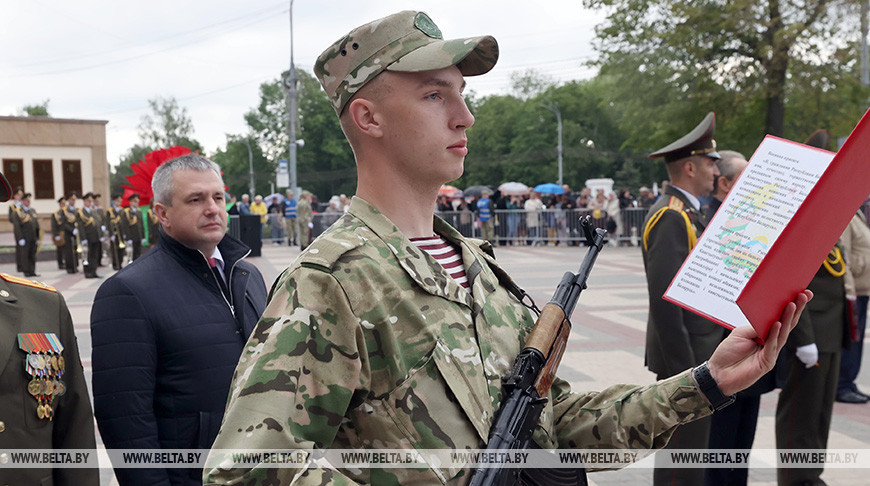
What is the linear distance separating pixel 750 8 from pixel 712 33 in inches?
82.4

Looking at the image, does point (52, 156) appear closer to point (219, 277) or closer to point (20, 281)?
point (219, 277)

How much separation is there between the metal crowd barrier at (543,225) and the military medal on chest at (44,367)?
2208 cm

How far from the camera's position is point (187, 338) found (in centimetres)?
289

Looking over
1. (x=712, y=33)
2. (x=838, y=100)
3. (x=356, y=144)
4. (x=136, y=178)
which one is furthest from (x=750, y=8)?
(x=356, y=144)

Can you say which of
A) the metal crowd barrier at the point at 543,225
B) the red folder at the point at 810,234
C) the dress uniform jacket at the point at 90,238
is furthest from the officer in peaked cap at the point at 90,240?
the red folder at the point at 810,234

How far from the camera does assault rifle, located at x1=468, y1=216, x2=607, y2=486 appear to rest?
1.56m

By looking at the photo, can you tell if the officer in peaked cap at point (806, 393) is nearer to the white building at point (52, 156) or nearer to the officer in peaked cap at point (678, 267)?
the officer in peaked cap at point (678, 267)

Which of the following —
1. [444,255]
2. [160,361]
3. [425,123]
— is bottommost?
[160,361]

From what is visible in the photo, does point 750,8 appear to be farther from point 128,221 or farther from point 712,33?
point 128,221

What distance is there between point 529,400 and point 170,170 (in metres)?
2.21

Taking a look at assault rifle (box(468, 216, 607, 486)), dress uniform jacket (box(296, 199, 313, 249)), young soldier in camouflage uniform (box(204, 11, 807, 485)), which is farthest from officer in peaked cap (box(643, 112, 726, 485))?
dress uniform jacket (box(296, 199, 313, 249))

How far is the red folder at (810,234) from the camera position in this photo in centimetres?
151

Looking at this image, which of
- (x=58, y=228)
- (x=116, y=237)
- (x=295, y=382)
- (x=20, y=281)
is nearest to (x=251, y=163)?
(x=116, y=237)

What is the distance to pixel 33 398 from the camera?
2328 mm
